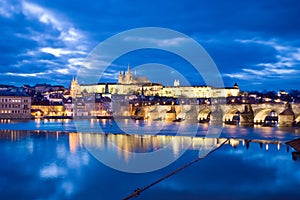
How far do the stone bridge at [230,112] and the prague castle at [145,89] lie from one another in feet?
73.3

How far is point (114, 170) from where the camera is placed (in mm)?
9375

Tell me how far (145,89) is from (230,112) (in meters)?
43.2

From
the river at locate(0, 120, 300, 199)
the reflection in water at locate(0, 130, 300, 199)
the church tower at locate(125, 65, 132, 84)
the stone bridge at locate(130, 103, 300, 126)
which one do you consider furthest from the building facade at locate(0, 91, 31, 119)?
the church tower at locate(125, 65, 132, 84)

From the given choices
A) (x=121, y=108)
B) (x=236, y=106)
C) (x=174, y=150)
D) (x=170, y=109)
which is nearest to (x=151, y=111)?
(x=170, y=109)

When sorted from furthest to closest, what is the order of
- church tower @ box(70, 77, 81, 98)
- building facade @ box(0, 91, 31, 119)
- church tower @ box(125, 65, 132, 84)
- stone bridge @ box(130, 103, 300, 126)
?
church tower @ box(125, 65, 132, 84)
church tower @ box(70, 77, 81, 98)
building facade @ box(0, 91, 31, 119)
stone bridge @ box(130, 103, 300, 126)

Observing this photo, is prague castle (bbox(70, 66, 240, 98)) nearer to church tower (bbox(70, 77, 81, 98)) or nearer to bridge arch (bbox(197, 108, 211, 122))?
church tower (bbox(70, 77, 81, 98))

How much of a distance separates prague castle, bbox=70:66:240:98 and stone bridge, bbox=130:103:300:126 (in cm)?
2236

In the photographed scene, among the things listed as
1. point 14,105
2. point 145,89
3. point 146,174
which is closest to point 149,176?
point 146,174

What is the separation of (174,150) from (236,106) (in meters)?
21.1

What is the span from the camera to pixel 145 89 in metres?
77.6

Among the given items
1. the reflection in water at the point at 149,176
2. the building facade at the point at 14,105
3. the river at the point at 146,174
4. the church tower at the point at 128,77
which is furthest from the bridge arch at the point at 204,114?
the church tower at the point at 128,77

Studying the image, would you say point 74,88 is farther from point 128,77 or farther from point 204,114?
point 204,114

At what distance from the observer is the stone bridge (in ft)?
90.2

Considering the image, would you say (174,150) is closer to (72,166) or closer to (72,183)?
(72,166)
